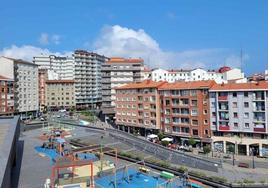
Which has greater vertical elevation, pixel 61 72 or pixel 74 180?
pixel 61 72

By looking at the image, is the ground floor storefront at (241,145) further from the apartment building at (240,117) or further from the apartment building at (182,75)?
the apartment building at (182,75)

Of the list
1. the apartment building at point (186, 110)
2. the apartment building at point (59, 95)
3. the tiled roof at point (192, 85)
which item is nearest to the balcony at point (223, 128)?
the apartment building at point (186, 110)

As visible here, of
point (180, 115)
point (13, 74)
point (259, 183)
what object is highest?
point (13, 74)

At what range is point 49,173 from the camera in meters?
29.8

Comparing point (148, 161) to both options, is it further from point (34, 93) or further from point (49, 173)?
point (34, 93)

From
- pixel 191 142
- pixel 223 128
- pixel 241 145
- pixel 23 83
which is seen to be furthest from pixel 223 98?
pixel 23 83

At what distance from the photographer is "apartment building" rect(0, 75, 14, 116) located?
6794cm

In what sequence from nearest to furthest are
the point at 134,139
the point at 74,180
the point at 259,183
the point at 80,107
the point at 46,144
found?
the point at 74,180
the point at 259,183
the point at 46,144
the point at 134,139
the point at 80,107

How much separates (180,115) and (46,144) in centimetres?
2279

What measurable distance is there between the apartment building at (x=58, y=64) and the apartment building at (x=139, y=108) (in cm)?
6396

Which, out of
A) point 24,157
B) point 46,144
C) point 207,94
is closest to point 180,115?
point 207,94

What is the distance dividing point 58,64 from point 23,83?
157ft

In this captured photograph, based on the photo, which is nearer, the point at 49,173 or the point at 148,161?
the point at 49,173

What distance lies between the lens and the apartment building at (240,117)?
44719 mm
